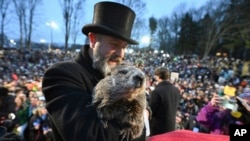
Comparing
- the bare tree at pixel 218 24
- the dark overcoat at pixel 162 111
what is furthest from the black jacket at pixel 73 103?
the bare tree at pixel 218 24

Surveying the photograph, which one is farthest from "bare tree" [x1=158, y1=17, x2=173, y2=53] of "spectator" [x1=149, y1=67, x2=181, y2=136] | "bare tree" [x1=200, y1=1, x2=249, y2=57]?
"spectator" [x1=149, y1=67, x2=181, y2=136]

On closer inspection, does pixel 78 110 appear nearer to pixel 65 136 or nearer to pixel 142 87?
pixel 65 136

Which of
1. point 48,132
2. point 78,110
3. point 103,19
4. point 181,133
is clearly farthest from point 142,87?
point 48,132

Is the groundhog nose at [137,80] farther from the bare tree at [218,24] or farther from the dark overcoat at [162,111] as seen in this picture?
the bare tree at [218,24]

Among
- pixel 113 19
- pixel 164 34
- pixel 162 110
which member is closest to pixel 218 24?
pixel 164 34

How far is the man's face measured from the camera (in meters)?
1.76

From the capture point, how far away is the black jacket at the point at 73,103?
147 centimetres

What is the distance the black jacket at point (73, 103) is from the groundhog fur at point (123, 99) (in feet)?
0.12

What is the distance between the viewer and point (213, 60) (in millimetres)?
47531

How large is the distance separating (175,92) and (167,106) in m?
0.32

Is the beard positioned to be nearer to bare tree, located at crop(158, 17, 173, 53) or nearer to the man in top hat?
the man in top hat

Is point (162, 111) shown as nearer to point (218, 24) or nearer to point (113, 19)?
point (113, 19)

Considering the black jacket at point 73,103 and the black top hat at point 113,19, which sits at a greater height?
the black top hat at point 113,19

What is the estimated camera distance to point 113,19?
6.16 feet
